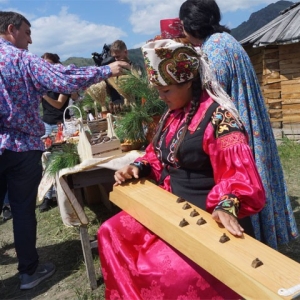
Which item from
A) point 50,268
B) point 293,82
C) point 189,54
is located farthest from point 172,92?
point 293,82

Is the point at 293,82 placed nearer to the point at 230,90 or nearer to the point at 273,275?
the point at 230,90

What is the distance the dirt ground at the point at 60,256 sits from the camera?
3.29 meters

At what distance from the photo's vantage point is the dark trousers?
10.4ft

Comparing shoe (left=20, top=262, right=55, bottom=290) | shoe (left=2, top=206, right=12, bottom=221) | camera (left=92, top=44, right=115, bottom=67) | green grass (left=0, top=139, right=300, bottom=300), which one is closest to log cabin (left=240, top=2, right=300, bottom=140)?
green grass (left=0, top=139, right=300, bottom=300)

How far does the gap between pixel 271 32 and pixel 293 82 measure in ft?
3.81

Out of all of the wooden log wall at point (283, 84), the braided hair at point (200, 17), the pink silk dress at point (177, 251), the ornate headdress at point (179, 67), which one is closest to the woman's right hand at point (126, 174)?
the pink silk dress at point (177, 251)

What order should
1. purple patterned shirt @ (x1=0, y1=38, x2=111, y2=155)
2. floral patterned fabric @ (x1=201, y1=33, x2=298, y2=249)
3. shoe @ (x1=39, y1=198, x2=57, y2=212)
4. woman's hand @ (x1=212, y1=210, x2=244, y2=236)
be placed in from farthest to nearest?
1. shoe @ (x1=39, y1=198, x2=57, y2=212)
2. purple patterned shirt @ (x1=0, y1=38, x2=111, y2=155)
3. floral patterned fabric @ (x1=201, y1=33, x2=298, y2=249)
4. woman's hand @ (x1=212, y1=210, x2=244, y2=236)

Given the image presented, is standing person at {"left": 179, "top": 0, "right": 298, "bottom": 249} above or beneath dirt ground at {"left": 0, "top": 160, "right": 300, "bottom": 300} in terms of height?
above

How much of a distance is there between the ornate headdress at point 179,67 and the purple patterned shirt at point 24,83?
3.33 ft

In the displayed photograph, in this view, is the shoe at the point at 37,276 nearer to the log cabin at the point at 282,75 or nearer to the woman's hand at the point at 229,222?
the woman's hand at the point at 229,222

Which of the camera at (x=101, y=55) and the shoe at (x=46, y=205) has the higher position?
the camera at (x=101, y=55)

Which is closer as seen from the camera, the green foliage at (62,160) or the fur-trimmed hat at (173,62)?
the fur-trimmed hat at (173,62)

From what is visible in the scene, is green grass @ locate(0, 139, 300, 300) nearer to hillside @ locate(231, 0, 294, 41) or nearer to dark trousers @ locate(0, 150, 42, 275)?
dark trousers @ locate(0, 150, 42, 275)

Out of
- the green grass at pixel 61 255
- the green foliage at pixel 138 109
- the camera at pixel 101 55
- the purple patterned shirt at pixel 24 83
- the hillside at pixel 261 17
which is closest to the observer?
the purple patterned shirt at pixel 24 83
